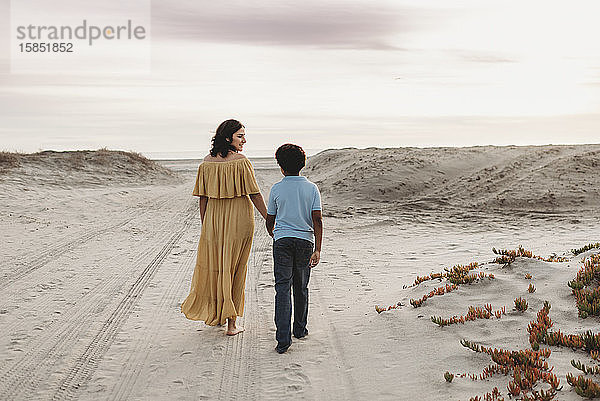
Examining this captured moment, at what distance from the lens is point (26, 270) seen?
9.95 meters

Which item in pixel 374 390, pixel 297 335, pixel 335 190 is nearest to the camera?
pixel 374 390

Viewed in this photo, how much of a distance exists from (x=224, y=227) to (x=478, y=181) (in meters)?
18.3

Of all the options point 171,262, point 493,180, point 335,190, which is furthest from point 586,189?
point 171,262

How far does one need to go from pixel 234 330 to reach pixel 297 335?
724mm

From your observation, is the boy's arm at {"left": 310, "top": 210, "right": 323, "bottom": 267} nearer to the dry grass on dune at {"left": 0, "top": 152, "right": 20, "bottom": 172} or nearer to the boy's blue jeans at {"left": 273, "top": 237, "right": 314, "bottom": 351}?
the boy's blue jeans at {"left": 273, "top": 237, "right": 314, "bottom": 351}

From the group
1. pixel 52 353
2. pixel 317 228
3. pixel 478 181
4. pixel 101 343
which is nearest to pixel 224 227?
pixel 317 228

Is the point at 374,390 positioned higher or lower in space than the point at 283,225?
lower

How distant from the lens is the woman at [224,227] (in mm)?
6129

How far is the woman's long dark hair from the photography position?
611 centimetres

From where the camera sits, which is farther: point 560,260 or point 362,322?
point 560,260

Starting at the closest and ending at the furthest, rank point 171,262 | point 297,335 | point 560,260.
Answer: point 297,335 < point 560,260 < point 171,262

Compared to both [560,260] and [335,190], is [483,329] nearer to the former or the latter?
[560,260]

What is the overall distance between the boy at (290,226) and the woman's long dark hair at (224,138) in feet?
1.95

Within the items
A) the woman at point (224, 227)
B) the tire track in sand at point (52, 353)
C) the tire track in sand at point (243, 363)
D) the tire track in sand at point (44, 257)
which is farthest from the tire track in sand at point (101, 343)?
the tire track in sand at point (44, 257)
